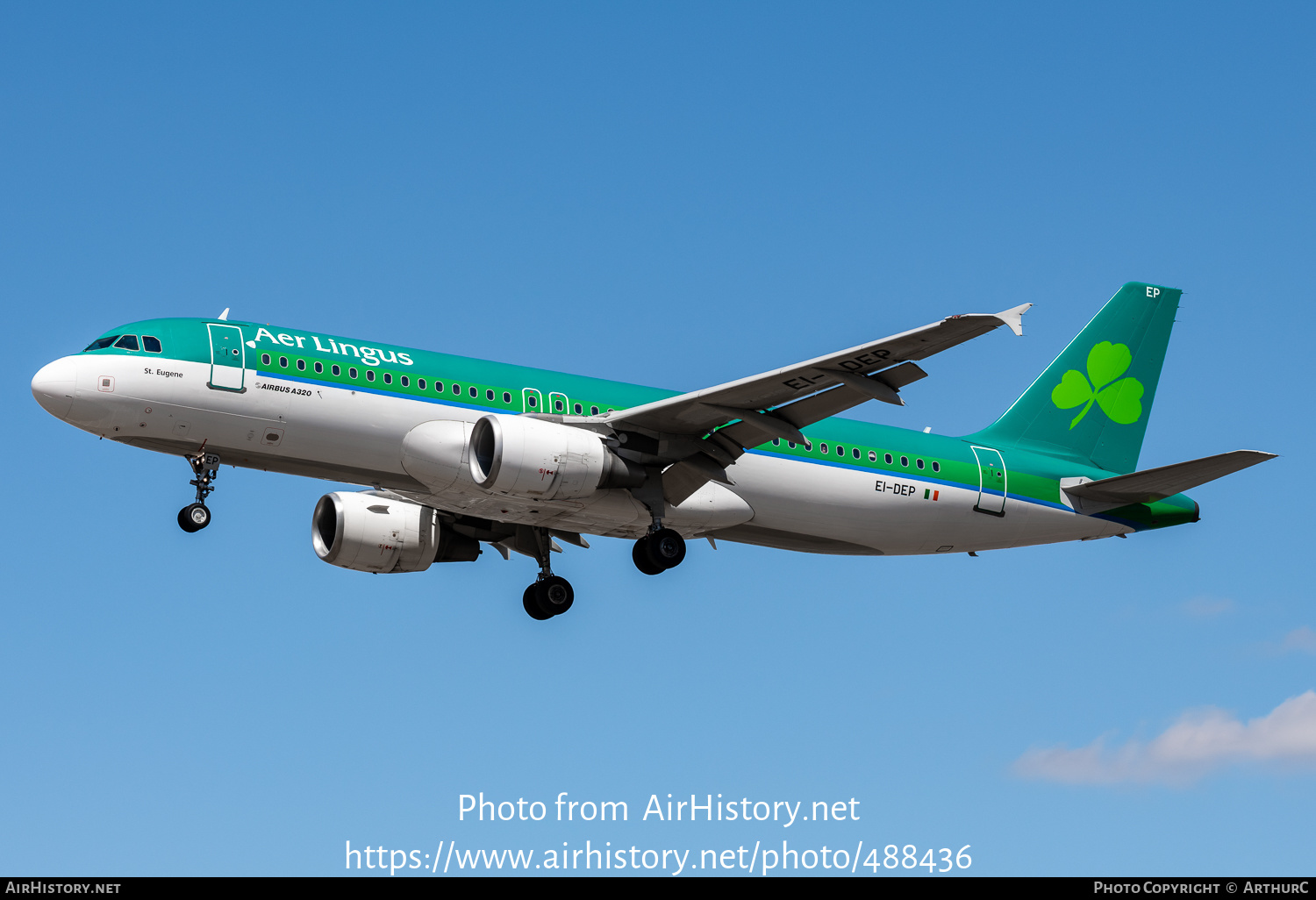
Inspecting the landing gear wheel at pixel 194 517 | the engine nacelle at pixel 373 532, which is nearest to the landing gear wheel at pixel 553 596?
the engine nacelle at pixel 373 532

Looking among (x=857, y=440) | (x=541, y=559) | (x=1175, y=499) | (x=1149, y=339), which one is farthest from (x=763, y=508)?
(x=1149, y=339)

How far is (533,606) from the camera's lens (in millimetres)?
32469

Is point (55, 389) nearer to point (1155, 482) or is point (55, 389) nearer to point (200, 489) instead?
point (200, 489)

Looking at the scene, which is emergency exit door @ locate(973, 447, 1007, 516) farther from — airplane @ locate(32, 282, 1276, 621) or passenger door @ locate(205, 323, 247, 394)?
passenger door @ locate(205, 323, 247, 394)

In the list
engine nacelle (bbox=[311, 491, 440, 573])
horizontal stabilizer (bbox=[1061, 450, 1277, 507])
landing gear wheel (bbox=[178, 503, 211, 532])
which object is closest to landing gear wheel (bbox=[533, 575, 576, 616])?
engine nacelle (bbox=[311, 491, 440, 573])

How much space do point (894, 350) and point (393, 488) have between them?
9871mm

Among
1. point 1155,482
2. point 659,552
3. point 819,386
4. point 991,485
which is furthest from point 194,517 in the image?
point 1155,482

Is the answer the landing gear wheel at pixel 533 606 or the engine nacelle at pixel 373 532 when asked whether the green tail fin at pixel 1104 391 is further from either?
the engine nacelle at pixel 373 532

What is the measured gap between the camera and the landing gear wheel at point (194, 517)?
27.3 m

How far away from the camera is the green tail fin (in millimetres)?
35375

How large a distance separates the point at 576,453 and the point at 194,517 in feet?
22.8

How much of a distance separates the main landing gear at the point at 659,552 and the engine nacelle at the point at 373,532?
556 centimetres

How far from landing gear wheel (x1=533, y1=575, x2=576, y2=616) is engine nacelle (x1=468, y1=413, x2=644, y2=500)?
4947 millimetres

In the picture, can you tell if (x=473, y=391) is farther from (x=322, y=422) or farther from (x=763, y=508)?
(x=763, y=508)
